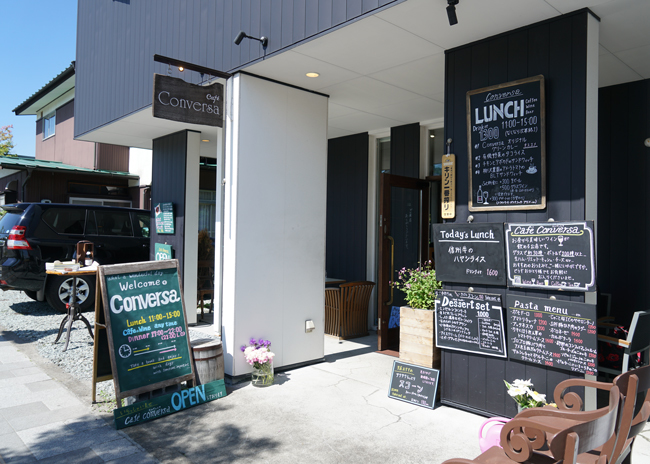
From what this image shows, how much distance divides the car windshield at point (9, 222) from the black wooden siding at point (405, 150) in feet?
19.5

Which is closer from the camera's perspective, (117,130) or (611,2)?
(611,2)

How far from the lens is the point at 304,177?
502 cm

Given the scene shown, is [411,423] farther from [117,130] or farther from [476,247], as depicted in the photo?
[117,130]

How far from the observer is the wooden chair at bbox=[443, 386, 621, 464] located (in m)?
1.62

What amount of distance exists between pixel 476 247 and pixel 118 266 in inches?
117

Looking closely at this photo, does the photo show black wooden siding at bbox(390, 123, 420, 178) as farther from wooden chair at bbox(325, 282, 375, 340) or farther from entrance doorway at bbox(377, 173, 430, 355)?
wooden chair at bbox(325, 282, 375, 340)

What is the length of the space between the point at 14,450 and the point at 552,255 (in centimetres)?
389

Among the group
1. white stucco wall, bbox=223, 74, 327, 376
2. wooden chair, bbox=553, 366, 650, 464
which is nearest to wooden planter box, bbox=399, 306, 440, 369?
white stucco wall, bbox=223, 74, 327, 376

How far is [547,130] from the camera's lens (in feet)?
11.0

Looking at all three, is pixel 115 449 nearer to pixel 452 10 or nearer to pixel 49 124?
pixel 452 10

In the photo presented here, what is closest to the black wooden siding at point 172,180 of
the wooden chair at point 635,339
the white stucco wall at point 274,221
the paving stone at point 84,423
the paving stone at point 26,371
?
the paving stone at point 26,371

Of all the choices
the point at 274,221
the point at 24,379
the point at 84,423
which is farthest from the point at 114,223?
the point at 84,423

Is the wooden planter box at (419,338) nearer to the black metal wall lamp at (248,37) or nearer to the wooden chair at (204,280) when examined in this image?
the black metal wall lamp at (248,37)

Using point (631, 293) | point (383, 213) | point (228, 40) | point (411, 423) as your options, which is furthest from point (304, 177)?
point (631, 293)
